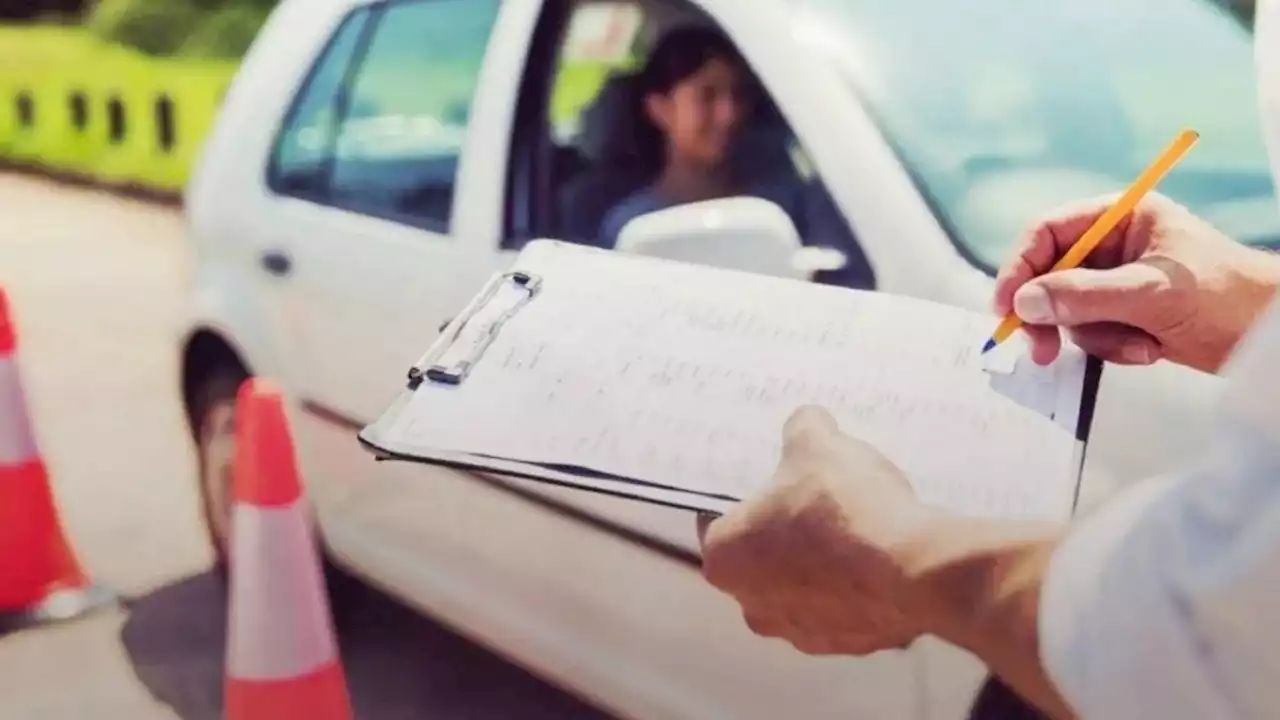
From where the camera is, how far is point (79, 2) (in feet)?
10.1

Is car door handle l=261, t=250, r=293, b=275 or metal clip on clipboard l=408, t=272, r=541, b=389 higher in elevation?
metal clip on clipboard l=408, t=272, r=541, b=389

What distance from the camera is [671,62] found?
1.77m

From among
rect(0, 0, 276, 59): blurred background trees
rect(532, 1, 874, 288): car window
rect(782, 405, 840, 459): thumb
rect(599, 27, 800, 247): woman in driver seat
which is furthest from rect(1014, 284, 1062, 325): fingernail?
rect(0, 0, 276, 59): blurred background trees

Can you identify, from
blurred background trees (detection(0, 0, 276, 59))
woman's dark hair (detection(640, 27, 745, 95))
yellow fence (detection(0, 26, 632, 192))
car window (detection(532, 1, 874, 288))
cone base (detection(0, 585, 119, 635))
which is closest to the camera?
woman's dark hair (detection(640, 27, 745, 95))

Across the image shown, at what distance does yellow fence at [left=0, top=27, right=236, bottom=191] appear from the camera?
3176 millimetres

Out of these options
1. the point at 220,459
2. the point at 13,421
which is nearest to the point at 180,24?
the point at 13,421

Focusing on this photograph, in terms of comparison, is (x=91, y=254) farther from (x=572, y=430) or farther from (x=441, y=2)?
(x=572, y=430)

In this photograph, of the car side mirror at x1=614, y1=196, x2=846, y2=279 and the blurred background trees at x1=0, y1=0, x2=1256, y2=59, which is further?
the blurred background trees at x1=0, y1=0, x2=1256, y2=59

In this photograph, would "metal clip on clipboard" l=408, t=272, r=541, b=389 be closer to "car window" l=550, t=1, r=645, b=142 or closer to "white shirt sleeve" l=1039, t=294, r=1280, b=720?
"white shirt sleeve" l=1039, t=294, r=1280, b=720

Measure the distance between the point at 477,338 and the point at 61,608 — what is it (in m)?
1.72

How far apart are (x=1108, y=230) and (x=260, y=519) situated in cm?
114

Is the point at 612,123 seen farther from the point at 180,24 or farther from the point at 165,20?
the point at 180,24

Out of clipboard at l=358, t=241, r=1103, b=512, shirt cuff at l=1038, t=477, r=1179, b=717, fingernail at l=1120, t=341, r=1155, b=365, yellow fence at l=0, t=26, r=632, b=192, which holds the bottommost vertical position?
yellow fence at l=0, t=26, r=632, b=192

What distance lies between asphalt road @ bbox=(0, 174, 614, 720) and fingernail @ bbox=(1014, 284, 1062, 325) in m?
1.23
